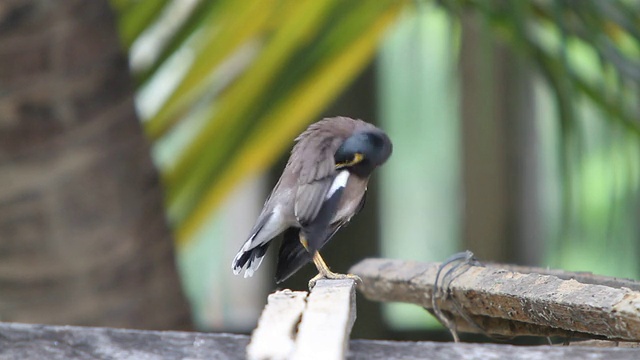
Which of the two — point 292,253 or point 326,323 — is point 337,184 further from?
point 326,323

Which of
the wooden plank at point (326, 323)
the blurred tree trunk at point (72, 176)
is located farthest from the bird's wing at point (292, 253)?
the blurred tree trunk at point (72, 176)

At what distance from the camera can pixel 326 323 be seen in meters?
0.64

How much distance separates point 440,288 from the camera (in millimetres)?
961

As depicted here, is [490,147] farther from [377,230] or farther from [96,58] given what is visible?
[96,58]

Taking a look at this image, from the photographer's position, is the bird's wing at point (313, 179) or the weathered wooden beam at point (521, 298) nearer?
the weathered wooden beam at point (521, 298)

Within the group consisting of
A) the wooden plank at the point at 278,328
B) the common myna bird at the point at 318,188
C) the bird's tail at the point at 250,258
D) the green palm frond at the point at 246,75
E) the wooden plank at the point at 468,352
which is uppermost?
→ the green palm frond at the point at 246,75

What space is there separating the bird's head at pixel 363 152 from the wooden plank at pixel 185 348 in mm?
262

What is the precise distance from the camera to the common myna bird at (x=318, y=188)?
932 mm

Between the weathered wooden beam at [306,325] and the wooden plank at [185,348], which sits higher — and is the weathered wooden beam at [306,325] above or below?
above

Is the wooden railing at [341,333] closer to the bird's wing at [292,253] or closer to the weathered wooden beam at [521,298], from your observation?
the weathered wooden beam at [521,298]

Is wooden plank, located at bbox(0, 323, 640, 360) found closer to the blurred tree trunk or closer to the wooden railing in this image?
the wooden railing

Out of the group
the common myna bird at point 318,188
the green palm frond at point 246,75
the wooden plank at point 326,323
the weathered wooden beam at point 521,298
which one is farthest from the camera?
the green palm frond at point 246,75

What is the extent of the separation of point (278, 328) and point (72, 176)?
2.95ft

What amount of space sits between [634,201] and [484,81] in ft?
0.91
